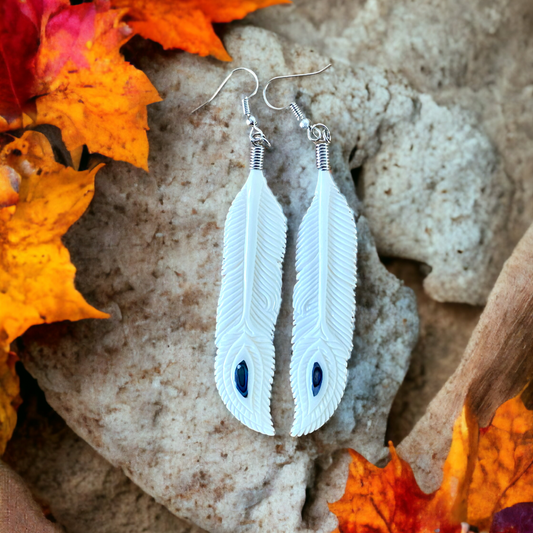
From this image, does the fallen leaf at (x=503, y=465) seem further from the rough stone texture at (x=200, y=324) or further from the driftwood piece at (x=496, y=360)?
Answer: the rough stone texture at (x=200, y=324)

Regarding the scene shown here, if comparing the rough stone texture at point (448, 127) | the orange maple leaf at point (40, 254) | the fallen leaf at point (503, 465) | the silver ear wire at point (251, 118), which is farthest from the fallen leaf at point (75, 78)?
the fallen leaf at point (503, 465)

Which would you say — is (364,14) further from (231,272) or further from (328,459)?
(328,459)

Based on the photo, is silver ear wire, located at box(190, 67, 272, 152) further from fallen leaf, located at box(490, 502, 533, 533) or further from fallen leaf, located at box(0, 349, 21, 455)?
fallen leaf, located at box(490, 502, 533, 533)

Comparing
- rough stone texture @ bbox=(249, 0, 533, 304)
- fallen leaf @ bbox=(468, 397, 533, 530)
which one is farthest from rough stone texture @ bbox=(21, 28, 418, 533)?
fallen leaf @ bbox=(468, 397, 533, 530)

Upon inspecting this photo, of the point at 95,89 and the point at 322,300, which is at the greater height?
the point at 95,89

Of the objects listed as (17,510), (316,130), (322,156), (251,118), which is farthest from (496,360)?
(17,510)

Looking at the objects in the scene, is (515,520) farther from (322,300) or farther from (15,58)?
(15,58)

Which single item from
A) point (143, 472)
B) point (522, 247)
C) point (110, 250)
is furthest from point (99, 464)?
point (522, 247)
